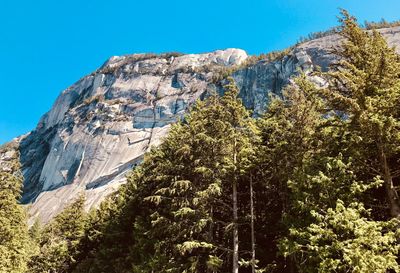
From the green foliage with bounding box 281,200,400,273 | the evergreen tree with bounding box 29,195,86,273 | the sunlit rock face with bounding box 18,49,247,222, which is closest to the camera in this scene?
the green foliage with bounding box 281,200,400,273

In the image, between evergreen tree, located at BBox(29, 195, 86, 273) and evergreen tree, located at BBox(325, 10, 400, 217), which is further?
evergreen tree, located at BBox(29, 195, 86, 273)

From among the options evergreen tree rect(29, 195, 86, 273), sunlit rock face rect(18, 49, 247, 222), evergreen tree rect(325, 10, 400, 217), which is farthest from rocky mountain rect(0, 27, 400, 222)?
evergreen tree rect(325, 10, 400, 217)

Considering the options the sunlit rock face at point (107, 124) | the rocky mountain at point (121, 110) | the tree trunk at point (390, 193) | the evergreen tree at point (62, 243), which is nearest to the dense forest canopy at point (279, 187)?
the tree trunk at point (390, 193)

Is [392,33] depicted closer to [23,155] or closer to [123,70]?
[123,70]

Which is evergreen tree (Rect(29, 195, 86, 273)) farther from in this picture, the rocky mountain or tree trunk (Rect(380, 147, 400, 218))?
the rocky mountain

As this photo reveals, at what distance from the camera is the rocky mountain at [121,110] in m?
88.9

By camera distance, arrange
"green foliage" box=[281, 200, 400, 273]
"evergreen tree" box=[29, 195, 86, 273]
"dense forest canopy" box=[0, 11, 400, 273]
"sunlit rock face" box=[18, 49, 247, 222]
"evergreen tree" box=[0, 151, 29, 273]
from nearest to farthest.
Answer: "green foliage" box=[281, 200, 400, 273], "dense forest canopy" box=[0, 11, 400, 273], "evergreen tree" box=[0, 151, 29, 273], "evergreen tree" box=[29, 195, 86, 273], "sunlit rock face" box=[18, 49, 247, 222]

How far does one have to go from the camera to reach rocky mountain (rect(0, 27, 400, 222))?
88.9 meters

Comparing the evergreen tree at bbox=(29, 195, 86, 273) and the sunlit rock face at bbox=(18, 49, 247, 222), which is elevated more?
the sunlit rock face at bbox=(18, 49, 247, 222)

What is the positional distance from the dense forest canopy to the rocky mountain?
52.7 metres

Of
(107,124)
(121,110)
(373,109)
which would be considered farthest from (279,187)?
(121,110)

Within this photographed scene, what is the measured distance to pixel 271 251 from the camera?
57.5 feet

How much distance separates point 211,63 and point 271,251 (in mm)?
122714

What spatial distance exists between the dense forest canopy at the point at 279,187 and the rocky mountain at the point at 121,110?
52652 mm
